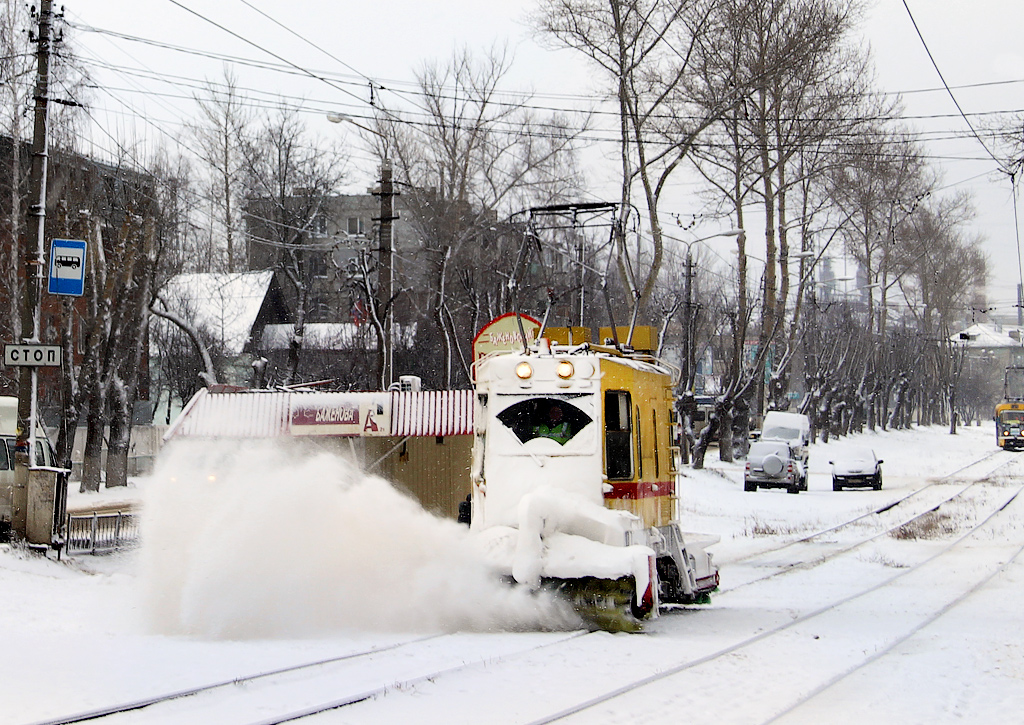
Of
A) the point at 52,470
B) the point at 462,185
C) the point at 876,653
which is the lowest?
the point at 876,653

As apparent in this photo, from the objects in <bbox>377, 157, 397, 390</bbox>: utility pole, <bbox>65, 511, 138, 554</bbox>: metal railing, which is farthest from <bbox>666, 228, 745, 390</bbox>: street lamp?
<bbox>65, 511, 138, 554</bbox>: metal railing

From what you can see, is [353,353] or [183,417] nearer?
[183,417]

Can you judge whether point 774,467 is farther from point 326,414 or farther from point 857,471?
point 326,414

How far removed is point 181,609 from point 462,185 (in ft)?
122

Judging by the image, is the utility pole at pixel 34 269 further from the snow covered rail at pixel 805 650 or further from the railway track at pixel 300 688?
the snow covered rail at pixel 805 650

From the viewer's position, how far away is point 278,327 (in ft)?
204

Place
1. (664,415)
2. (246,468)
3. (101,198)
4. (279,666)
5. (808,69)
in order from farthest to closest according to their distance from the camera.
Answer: (808,69)
(101,198)
(664,415)
(246,468)
(279,666)

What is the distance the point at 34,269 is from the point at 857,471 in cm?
2887

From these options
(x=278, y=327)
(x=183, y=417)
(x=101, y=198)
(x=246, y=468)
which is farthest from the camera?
(x=278, y=327)

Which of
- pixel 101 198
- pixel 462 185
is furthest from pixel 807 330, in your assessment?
pixel 101 198

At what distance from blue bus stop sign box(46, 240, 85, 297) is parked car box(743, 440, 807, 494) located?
24.4 m

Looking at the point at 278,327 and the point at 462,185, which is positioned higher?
the point at 462,185

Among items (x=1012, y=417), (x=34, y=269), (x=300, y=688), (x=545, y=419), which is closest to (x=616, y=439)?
(x=545, y=419)

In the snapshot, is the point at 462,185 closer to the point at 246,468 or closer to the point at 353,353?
the point at 353,353
